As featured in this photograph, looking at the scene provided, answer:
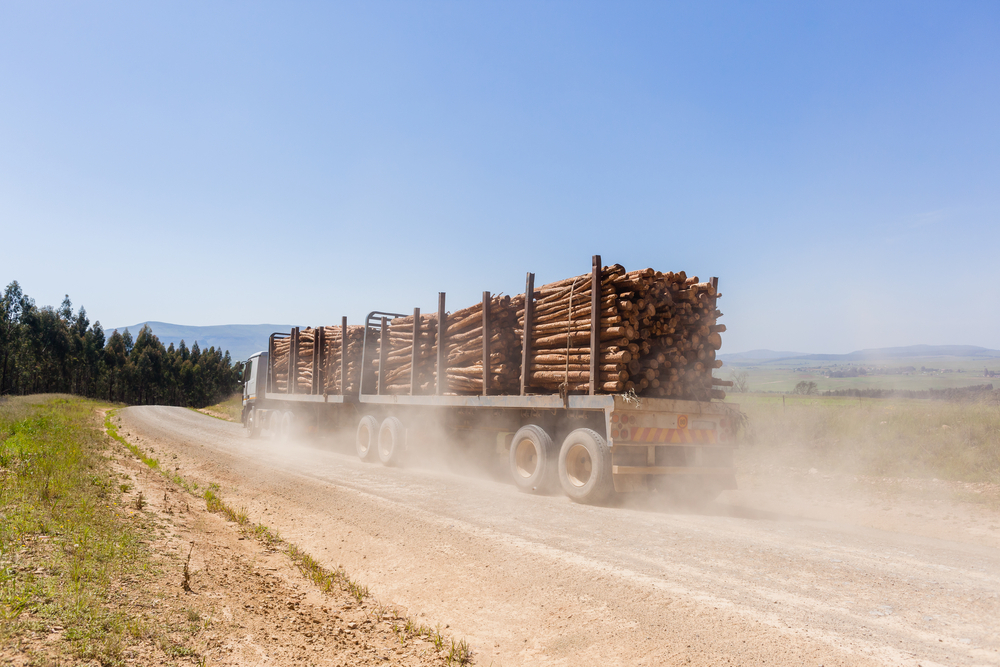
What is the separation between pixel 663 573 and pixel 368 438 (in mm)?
11257

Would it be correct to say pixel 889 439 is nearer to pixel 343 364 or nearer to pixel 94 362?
pixel 343 364

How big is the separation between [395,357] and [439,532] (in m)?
8.92

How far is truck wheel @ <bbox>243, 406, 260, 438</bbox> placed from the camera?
2305cm

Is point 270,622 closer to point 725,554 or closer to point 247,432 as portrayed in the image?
point 725,554

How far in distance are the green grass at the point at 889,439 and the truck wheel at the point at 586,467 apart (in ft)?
24.6

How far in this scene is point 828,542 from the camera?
20.2ft

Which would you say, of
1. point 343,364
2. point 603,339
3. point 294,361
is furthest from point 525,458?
point 294,361

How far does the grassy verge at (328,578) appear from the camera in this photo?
380 cm

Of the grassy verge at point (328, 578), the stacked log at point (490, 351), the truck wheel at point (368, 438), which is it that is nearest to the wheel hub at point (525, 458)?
the stacked log at point (490, 351)

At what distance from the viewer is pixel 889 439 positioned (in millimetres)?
13914

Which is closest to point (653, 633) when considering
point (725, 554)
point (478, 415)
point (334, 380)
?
point (725, 554)

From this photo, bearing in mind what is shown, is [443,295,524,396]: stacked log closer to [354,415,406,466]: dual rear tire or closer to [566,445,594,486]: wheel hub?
[354,415,406,466]: dual rear tire

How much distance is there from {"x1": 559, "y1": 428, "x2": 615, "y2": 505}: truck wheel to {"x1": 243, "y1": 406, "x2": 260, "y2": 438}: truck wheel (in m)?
17.5

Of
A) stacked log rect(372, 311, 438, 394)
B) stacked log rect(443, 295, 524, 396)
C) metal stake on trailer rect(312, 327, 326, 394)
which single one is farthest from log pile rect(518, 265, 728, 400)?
metal stake on trailer rect(312, 327, 326, 394)
